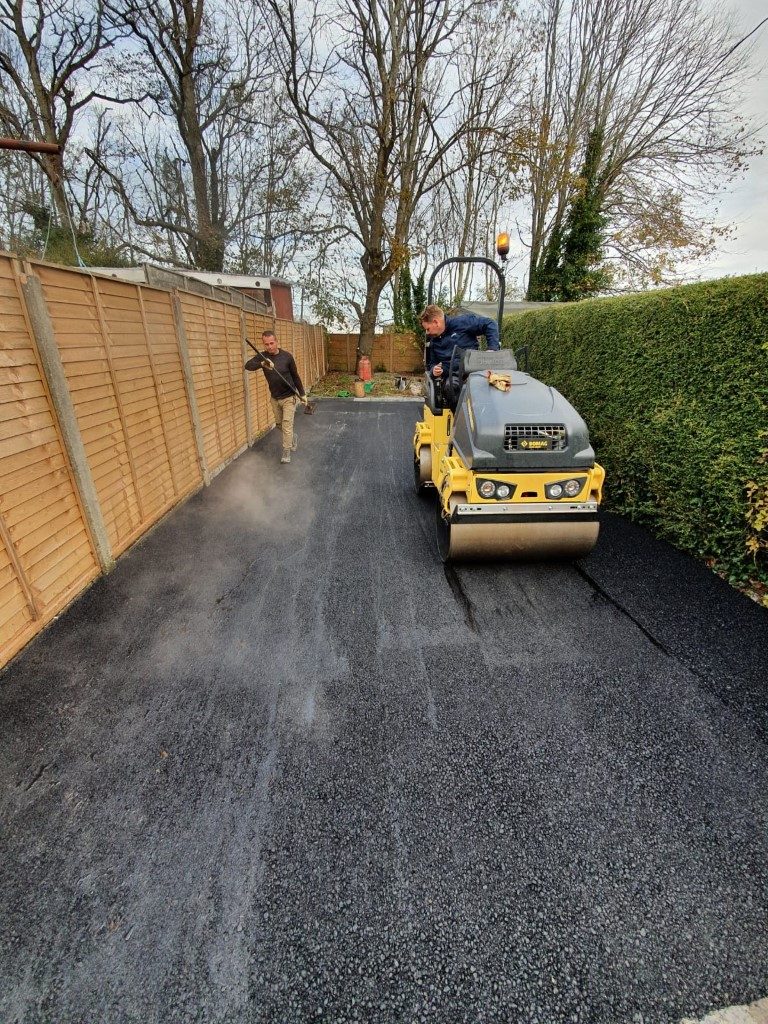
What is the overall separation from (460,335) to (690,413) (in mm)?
2194

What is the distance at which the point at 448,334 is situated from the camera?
443 centimetres

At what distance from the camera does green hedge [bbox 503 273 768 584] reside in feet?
9.77

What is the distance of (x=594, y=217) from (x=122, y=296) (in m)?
15.8

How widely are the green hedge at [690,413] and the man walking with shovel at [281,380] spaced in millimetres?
3962

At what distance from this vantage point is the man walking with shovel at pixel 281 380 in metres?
6.02

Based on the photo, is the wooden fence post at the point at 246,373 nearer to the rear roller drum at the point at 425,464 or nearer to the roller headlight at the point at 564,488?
the rear roller drum at the point at 425,464

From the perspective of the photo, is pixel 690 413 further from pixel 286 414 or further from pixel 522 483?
pixel 286 414

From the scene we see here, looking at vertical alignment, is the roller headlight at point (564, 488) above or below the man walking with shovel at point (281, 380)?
below

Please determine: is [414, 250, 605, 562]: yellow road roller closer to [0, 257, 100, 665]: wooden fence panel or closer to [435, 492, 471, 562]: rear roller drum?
[435, 492, 471, 562]: rear roller drum

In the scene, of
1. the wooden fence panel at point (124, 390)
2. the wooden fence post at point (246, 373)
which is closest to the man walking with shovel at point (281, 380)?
the wooden fence post at point (246, 373)

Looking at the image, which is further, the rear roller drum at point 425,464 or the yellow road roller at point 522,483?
the rear roller drum at point 425,464

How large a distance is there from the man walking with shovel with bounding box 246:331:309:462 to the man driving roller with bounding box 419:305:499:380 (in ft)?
8.11

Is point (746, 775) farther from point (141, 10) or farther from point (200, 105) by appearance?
point (200, 105)

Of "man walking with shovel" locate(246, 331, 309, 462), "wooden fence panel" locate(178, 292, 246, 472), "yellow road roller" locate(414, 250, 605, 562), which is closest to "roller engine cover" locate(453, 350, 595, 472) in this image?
"yellow road roller" locate(414, 250, 605, 562)
